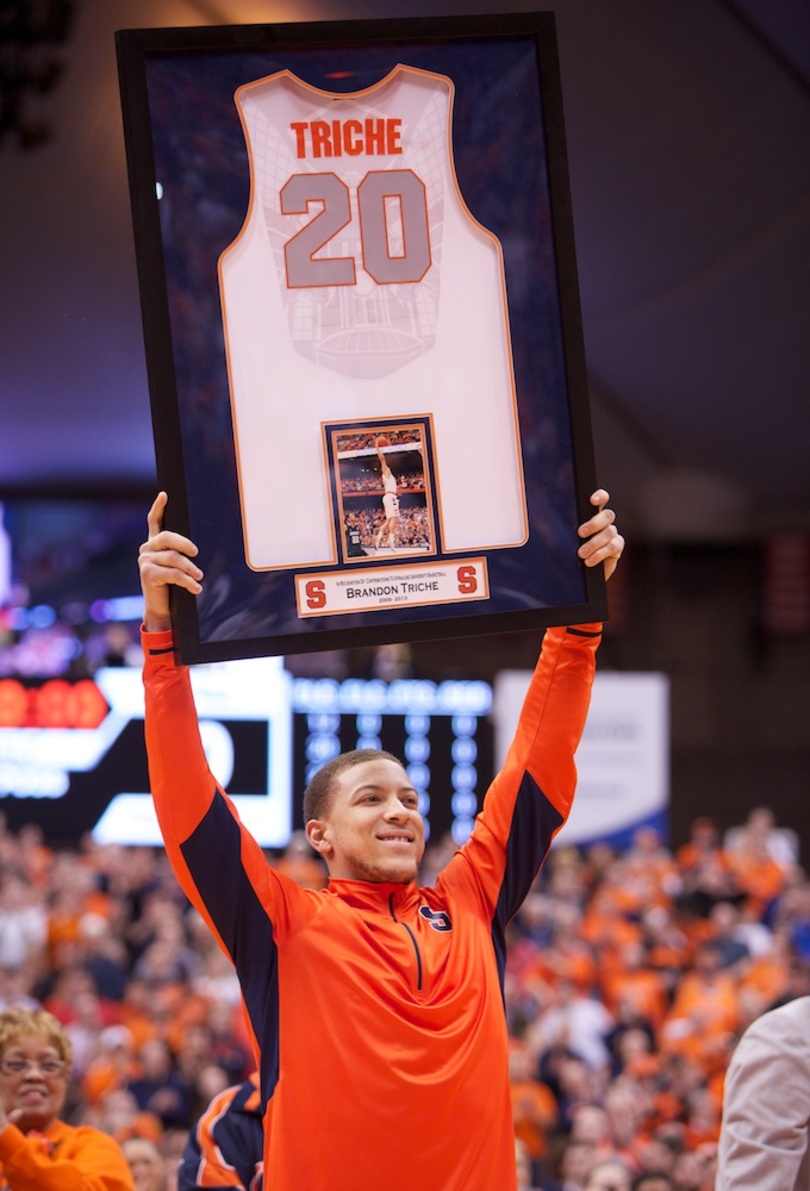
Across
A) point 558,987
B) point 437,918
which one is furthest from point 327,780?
point 558,987

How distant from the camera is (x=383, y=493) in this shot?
2.47 m

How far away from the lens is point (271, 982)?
252 cm

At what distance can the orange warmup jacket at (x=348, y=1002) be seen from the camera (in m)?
2.37

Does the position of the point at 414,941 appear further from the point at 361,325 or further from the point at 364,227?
the point at 364,227

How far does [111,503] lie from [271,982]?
809 centimetres

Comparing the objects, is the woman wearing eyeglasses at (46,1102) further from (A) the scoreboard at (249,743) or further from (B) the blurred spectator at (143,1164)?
(A) the scoreboard at (249,743)

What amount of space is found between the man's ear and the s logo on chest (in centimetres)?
21

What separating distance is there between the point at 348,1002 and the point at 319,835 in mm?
399

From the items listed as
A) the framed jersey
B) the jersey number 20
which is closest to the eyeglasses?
A: the framed jersey

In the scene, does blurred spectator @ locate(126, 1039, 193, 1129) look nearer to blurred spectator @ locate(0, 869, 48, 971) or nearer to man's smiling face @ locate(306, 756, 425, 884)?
blurred spectator @ locate(0, 869, 48, 971)

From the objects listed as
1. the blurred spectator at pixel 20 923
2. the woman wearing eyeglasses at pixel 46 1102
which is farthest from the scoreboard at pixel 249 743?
the woman wearing eyeglasses at pixel 46 1102

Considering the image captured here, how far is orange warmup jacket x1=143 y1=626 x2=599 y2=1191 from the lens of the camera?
7.76 ft

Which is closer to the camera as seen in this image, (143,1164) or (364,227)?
(364,227)

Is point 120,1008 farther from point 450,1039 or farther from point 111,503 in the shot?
point 450,1039
